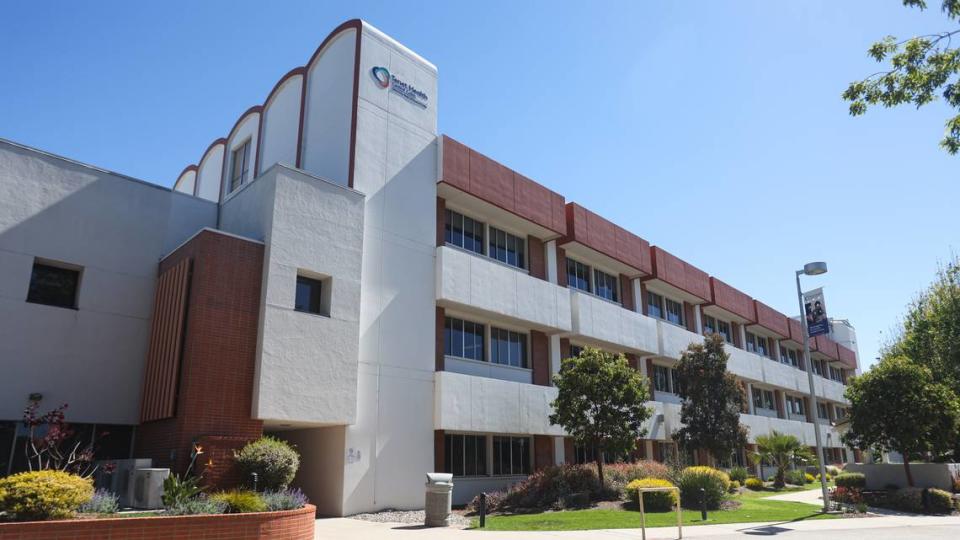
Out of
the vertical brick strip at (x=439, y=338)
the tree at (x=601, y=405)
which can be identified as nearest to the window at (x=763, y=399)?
the tree at (x=601, y=405)

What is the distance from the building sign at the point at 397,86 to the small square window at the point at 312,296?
806 centimetres

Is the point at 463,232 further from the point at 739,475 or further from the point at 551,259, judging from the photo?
the point at 739,475

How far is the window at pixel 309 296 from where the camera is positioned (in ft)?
64.6

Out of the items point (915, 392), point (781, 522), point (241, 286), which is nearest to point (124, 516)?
point (241, 286)

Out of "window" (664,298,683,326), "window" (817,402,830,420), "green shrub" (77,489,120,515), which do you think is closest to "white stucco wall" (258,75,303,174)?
"green shrub" (77,489,120,515)

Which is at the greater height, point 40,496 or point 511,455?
point 511,455

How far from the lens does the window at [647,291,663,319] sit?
125 ft

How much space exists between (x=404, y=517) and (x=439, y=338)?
6.82 meters

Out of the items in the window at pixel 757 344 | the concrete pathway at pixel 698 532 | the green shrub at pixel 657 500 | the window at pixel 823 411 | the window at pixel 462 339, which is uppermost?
the window at pixel 757 344

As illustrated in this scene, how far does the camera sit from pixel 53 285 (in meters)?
18.3

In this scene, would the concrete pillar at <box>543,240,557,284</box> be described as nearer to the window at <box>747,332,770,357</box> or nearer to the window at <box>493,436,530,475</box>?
the window at <box>493,436,530,475</box>

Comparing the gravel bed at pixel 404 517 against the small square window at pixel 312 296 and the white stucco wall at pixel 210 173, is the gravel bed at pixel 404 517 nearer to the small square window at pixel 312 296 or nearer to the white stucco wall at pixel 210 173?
the small square window at pixel 312 296

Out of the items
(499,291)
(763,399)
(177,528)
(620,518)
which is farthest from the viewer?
(763,399)

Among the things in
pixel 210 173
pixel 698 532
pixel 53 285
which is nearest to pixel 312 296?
pixel 53 285
